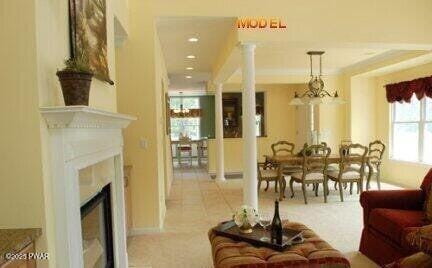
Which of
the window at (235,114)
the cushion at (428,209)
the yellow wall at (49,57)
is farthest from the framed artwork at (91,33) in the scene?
the window at (235,114)

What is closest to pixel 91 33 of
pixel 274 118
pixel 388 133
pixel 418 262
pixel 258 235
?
pixel 258 235

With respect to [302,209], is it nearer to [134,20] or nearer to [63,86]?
[134,20]

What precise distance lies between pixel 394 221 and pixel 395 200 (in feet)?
1.36

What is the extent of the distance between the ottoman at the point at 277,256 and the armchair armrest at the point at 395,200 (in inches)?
43.6

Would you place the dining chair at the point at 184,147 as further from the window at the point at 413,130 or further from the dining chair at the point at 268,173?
the window at the point at 413,130

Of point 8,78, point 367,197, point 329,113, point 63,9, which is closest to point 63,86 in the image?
point 8,78

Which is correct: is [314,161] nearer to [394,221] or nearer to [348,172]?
[348,172]

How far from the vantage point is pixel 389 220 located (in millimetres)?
2777

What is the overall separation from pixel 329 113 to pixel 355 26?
3.92 m

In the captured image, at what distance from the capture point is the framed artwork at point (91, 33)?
1.85m

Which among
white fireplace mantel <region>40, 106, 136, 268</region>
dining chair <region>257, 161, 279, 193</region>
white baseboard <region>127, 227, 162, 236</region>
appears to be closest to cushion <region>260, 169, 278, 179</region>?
dining chair <region>257, 161, 279, 193</region>

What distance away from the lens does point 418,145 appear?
6098 mm

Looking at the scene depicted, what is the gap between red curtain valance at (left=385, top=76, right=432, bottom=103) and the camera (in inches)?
215

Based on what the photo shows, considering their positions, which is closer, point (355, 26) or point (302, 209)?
point (355, 26)
